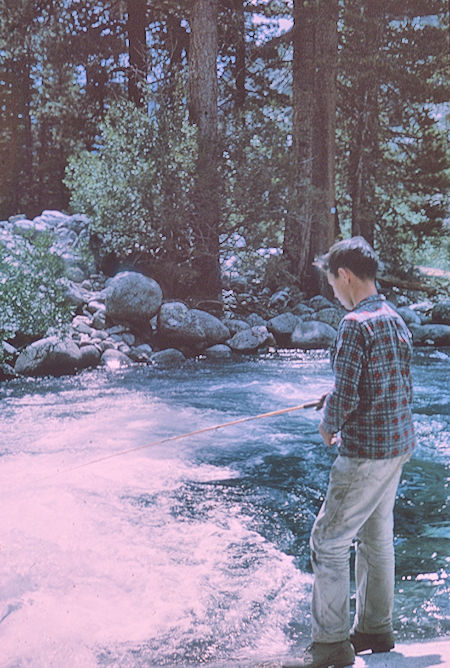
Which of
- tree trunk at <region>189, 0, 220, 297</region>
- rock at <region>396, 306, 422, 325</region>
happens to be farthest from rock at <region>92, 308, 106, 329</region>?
rock at <region>396, 306, 422, 325</region>

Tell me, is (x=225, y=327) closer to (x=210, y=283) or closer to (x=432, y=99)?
(x=210, y=283)

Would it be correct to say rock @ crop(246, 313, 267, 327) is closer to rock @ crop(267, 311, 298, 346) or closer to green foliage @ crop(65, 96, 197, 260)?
rock @ crop(267, 311, 298, 346)

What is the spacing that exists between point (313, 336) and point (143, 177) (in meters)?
4.50

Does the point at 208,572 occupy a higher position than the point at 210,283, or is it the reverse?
the point at 210,283

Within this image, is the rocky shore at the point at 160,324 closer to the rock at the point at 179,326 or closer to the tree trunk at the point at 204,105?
the rock at the point at 179,326

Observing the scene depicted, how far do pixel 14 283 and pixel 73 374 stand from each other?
1.67m

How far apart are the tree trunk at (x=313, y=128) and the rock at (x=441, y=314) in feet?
8.86

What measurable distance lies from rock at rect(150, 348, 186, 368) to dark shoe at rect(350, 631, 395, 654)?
8.65 m

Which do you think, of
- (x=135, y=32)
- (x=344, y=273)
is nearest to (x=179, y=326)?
(x=344, y=273)

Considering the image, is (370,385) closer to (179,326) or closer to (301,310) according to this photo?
(179,326)

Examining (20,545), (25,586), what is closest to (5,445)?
(20,545)

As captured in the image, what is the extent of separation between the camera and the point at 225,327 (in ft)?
42.1

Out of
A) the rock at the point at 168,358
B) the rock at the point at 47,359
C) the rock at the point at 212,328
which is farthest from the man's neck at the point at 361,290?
the rock at the point at 212,328

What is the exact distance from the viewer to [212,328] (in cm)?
1255
